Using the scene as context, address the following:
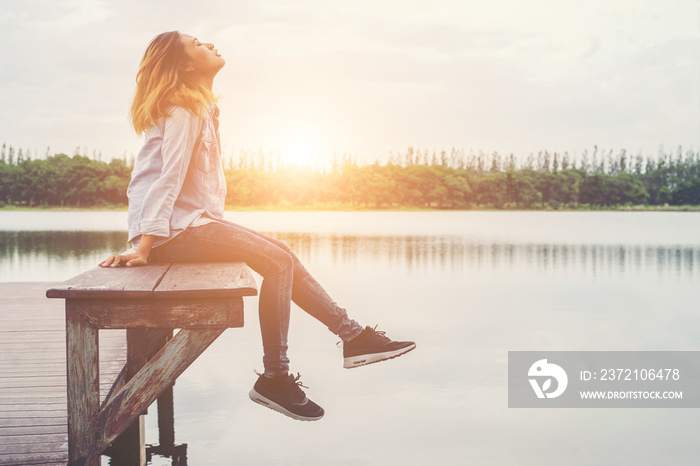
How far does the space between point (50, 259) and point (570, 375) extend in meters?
18.5

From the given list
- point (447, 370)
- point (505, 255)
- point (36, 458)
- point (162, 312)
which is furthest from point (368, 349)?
point (505, 255)

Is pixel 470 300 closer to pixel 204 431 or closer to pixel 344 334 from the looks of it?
pixel 204 431

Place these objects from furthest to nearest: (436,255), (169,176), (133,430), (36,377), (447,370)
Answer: (436,255) → (447,370) → (133,430) → (36,377) → (169,176)

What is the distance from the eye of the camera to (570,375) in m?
9.37

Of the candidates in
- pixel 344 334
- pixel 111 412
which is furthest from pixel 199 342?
pixel 344 334

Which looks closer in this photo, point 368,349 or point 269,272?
point 269,272

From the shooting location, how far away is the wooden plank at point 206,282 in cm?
286

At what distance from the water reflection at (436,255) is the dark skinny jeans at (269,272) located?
1567 centimetres

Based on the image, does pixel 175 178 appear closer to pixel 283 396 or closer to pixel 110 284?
pixel 110 284

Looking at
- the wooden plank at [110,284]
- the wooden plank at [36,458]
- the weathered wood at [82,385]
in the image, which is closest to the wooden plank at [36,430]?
the wooden plank at [36,458]

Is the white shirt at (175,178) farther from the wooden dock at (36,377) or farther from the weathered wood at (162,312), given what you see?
the wooden dock at (36,377)

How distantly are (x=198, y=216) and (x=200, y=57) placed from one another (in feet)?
2.67

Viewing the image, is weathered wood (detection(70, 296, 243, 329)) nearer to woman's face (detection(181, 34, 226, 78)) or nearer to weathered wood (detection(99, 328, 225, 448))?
weathered wood (detection(99, 328, 225, 448))

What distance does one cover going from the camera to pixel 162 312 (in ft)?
9.73
